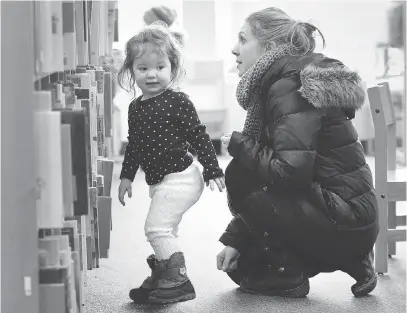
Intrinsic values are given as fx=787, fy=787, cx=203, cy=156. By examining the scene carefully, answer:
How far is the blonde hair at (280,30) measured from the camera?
2242 mm

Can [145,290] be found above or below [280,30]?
below

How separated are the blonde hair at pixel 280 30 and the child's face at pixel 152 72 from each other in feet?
0.92

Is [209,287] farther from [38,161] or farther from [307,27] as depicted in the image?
[38,161]

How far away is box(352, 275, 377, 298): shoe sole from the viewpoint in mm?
2203

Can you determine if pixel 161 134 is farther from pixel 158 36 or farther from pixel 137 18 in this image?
pixel 137 18

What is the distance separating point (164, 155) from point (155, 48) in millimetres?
309

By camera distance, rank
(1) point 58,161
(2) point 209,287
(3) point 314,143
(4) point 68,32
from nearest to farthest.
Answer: (1) point 58,161 → (4) point 68,32 → (3) point 314,143 → (2) point 209,287

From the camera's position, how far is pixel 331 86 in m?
2.12

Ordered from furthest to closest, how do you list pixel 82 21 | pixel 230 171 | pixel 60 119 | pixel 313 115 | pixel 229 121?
pixel 229 121, pixel 230 171, pixel 313 115, pixel 82 21, pixel 60 119

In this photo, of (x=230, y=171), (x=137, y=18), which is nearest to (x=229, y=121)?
(x=137, y=18)

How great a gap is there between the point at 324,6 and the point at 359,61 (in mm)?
537

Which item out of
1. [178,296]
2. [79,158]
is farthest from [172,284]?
[79,158]

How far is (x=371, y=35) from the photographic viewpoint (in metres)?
6.37

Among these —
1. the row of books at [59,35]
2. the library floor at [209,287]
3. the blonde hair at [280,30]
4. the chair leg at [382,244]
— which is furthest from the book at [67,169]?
the chair leg at [382,244]
